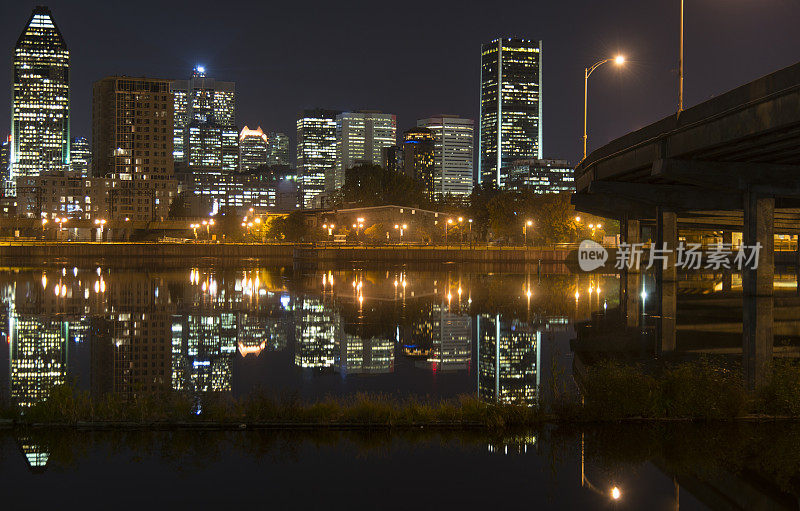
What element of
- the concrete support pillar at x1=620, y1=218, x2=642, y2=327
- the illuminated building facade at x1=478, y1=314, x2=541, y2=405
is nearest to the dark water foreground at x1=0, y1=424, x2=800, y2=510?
the illuminated building facade at x1=478, y1=314, x2=541, y2=405

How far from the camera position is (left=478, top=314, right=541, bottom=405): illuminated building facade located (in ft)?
59.4

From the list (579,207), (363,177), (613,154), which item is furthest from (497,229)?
(613,154)

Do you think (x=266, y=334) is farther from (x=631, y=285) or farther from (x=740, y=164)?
(x=631, y=285)

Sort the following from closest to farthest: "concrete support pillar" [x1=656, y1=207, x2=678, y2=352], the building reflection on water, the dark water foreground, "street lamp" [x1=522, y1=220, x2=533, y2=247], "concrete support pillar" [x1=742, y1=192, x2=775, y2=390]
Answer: the dark water foreground, the building reflection on water, "concrete support pillar" [x1=742, y1=192, x2=775, y2=390], "concrete support pillar" [x1=656, y1=207, x2=678, y2=352], "street lamp" [x1=522, y1=220, x2=533, y2=247]

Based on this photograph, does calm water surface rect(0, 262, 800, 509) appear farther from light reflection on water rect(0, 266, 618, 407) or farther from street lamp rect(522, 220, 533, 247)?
street lamp rect(522, 220, 533, 247)

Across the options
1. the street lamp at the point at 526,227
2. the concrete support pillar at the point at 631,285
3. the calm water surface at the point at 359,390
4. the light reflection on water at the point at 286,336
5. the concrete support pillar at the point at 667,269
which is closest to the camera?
the calm water surface at the point at 359,390

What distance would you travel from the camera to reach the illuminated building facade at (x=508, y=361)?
18.1 metres

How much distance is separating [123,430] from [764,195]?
19.8 m

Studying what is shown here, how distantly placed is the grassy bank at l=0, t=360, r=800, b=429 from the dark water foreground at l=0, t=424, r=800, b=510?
373 millimetres

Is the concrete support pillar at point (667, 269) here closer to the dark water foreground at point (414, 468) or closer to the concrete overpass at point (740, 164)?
the concrete overpass at point (740, 164)

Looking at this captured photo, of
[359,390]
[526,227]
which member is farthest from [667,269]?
[526,227]

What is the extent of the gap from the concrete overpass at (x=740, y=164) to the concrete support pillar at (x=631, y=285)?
0.51 m

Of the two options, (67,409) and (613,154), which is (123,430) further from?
(613,154)

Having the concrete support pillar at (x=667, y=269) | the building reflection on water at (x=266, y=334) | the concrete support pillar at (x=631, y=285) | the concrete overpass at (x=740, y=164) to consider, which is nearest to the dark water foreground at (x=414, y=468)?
the building reflection on water at (x=266, y=334)
